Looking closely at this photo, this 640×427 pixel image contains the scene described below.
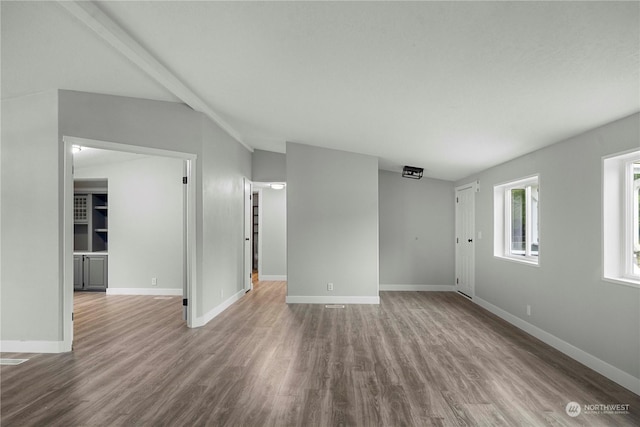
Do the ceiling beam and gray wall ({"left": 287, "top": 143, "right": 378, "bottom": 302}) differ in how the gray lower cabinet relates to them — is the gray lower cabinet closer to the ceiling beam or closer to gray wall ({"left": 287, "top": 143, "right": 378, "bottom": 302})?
gray wall ({"left": 287, "top": 143, "right": 378, "bottom": 302})

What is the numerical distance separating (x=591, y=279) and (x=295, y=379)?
2.94m

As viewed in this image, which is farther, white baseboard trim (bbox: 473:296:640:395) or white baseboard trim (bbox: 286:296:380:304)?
white baseboard trim (bbox: 286:296:380:304)

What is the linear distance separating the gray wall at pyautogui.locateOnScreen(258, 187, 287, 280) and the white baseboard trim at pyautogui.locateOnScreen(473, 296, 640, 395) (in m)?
5.03

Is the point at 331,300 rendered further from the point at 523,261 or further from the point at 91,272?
the point at 91,272

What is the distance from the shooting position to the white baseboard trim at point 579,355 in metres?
2.73

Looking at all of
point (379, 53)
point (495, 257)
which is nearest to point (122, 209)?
point (379, 53)

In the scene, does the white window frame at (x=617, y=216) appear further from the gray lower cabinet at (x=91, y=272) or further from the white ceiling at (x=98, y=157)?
the gray lower cabinet at (x=91, y=272)

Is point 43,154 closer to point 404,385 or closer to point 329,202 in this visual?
point 329,202

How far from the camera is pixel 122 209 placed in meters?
6.66

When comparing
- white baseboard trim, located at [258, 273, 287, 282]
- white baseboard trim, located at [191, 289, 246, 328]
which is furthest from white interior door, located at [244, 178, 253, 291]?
white baseboard trim, located at [258, 273, 287, 282]

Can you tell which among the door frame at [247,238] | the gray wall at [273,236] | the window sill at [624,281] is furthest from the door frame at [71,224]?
the window sill at [624,281]

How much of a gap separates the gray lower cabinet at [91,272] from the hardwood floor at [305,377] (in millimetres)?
2196

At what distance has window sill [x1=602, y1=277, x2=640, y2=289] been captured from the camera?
2.72m

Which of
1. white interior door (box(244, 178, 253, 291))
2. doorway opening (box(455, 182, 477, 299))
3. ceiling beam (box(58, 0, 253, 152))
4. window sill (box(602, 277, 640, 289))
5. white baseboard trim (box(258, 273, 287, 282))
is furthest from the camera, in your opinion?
white baseboard trim (box(258, 273, 287, 282))
